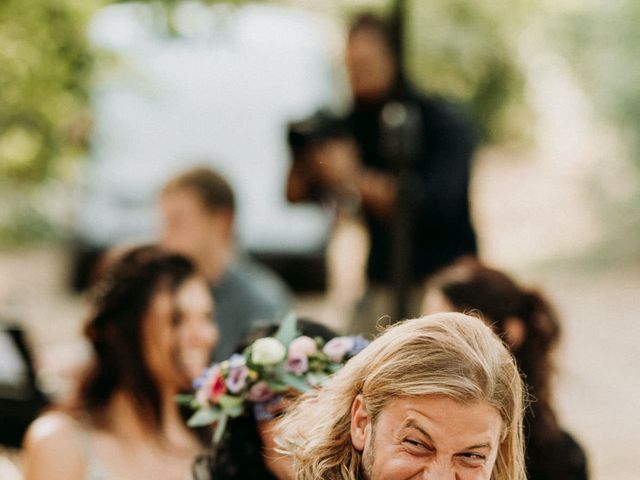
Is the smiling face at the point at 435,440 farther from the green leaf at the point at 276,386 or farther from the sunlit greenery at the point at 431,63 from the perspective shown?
the sunlit greenery at the point at 431,63

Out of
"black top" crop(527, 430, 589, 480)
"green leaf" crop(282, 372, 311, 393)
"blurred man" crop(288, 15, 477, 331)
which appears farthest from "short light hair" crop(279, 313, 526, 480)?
"blurred man" crop(288, 15, 477, 331)

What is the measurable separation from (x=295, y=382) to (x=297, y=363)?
4cm

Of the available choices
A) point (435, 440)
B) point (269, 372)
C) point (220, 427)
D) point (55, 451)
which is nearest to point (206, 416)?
point (220, 427)

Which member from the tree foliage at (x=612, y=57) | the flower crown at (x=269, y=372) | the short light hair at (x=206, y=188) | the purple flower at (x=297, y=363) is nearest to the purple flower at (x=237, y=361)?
the flower crown at (x=269, y=372)

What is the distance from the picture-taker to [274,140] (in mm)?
8344

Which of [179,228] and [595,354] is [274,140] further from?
[179,228]

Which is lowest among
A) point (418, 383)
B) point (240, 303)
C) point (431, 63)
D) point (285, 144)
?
point (431, 63)

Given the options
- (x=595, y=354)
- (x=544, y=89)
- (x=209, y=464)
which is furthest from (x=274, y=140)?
(x=209, y=464)

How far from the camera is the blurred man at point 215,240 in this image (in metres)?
4.30

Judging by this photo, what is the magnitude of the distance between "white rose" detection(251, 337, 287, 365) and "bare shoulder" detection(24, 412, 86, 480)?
0.69 meters

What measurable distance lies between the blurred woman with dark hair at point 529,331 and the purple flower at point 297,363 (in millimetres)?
517

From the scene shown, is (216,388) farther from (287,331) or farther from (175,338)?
(175,338)

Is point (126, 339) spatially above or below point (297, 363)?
below

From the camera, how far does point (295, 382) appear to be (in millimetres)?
2293
